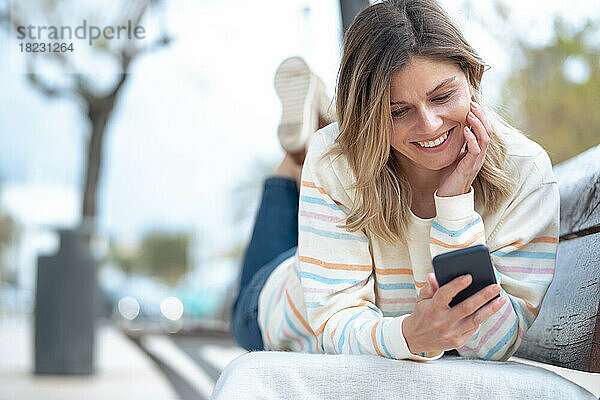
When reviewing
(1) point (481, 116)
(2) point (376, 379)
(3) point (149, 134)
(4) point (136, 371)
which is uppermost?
(1) point (481, 116)

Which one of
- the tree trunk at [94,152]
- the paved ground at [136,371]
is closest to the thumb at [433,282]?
the paved ground at [136,371]

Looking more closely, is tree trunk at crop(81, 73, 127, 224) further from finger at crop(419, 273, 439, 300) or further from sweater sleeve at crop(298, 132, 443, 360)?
finger at crop(419, 273, 439, 300)

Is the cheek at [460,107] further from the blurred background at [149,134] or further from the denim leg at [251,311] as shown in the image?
the blurred background at [149,134]

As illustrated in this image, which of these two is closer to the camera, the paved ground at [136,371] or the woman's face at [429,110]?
the woman's face at [429,110]

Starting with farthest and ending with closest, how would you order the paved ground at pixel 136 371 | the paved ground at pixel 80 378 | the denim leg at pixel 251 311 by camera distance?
1. the paved ground at pixel 80 378
2. the paved ground at pixel 136 371
3. the denim leg at pixel 251 311

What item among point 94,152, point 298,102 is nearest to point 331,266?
point 298,102

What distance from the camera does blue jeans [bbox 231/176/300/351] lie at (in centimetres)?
192

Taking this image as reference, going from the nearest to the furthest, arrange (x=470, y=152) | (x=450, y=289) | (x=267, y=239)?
(x=450, y=289), (x=470, y=152), (x=267, y=239)

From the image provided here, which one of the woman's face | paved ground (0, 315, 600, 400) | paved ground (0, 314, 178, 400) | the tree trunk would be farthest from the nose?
the tree trunk

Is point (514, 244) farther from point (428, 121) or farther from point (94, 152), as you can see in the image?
point (94, 152)

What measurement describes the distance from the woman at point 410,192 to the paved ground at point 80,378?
2360 mm

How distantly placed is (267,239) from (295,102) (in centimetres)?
36

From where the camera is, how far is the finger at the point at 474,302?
86 centimetres

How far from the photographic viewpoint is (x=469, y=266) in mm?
859
